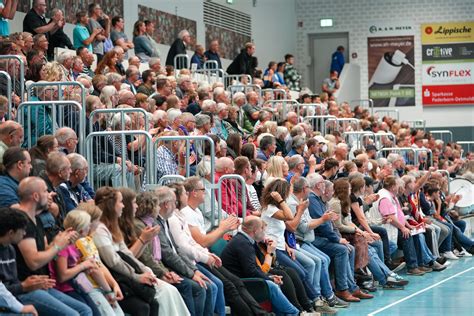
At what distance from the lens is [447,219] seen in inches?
700

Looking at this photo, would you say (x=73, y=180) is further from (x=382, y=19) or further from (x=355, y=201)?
(x=382, y=19)

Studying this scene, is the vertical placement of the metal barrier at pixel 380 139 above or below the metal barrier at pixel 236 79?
below

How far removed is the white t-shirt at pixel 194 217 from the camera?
1018 cm

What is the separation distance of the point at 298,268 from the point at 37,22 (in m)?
5.74

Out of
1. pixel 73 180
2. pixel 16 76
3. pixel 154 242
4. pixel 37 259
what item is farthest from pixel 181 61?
pixel 37 259

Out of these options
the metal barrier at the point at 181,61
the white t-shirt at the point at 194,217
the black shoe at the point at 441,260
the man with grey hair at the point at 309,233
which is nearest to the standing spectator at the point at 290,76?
the metal barrier at the point at 181,61

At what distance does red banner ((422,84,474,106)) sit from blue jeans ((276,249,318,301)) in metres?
21.0

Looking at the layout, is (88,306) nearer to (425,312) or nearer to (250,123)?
(425,312)

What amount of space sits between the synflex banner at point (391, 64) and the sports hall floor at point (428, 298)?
1705cm

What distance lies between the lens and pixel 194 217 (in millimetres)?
10250

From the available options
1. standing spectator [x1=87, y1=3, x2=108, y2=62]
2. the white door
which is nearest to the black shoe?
standing spectator [x1=87, y1=3, x2=108, y2=62]

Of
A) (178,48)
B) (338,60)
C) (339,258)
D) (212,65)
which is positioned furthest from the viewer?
(338,60)

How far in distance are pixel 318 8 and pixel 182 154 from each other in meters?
21.9

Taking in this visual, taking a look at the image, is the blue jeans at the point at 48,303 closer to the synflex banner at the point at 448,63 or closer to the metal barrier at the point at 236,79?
the metal barrier at the point at 236,79
